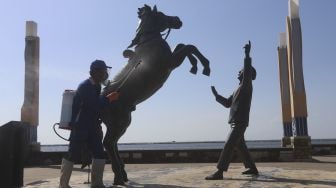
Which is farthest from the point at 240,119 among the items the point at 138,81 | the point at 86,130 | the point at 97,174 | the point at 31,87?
the point at 31,87

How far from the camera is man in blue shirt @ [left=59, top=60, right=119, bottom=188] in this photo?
5.09 metres

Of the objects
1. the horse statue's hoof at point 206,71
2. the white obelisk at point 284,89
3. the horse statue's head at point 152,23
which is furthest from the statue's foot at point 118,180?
the white obelisk at point 284,89

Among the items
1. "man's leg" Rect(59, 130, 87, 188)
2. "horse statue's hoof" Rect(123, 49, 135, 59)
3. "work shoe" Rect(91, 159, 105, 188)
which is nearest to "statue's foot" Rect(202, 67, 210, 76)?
"horse statue's hoof" Rect(123, 49, 135, 59)

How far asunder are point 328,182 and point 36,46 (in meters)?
13.7

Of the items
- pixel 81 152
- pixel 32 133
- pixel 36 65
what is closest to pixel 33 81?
pixel 36 65

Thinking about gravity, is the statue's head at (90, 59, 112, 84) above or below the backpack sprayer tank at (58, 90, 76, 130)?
above

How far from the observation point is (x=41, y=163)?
1623 cm

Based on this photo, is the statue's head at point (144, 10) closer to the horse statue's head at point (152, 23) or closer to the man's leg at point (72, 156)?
the horse statue's head at point (152, 23)

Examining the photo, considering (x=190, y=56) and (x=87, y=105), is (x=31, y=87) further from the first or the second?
(x=87, y=105)

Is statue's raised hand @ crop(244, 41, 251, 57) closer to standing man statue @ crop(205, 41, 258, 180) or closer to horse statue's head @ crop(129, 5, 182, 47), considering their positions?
standing man statue @ crop(205, 41, 258, 180)

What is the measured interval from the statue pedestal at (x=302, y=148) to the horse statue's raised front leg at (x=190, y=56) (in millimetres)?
9301

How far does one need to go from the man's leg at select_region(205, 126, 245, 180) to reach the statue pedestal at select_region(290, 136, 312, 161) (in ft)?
27.8

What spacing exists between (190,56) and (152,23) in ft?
3.03

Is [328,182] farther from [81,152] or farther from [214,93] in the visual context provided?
[81,152]
